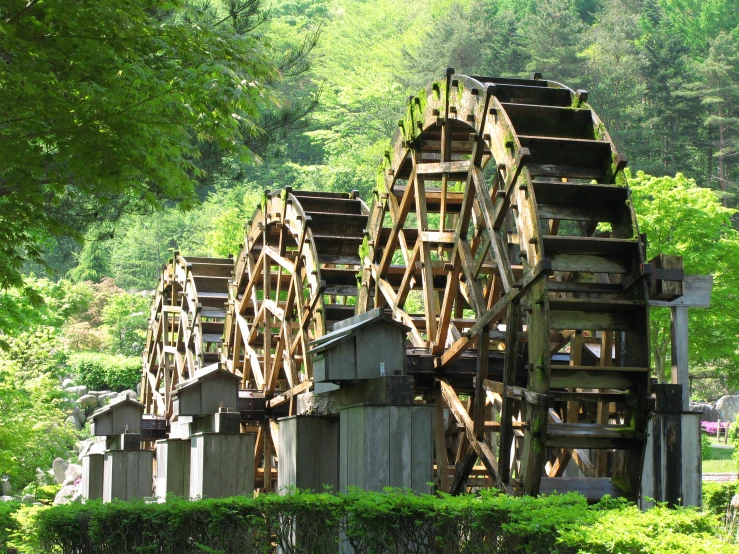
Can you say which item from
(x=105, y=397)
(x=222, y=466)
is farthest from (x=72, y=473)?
(x=222, y=466)

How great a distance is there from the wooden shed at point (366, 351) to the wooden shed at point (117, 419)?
7398mm

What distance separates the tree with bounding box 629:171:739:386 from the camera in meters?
25.8

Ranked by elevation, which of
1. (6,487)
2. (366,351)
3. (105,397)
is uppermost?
(366,351)

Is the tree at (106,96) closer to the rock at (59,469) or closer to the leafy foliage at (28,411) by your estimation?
the leafy foliage at (28,411)

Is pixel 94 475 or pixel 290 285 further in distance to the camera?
pixel 94 475

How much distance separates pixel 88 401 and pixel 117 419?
25279 mm

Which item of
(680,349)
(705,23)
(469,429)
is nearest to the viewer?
(680,349)

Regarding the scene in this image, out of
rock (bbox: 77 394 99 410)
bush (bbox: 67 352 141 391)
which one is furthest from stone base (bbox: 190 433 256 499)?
bush (bbox: 67 352 141 391)

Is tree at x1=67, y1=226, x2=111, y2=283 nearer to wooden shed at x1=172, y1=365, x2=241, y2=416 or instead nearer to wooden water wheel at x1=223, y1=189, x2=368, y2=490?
wooden water wheel at x1=223, y1=189, x2=368, y2=490

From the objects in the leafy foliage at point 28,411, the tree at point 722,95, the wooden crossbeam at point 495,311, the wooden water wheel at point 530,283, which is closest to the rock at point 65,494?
the leafy foliage at point 28,411

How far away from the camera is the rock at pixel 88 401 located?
37.8 metres

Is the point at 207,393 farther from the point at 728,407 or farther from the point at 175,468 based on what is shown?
the point at 728,407

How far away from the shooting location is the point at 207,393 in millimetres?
9727

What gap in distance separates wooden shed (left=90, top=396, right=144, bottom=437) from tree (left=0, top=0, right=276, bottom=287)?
12.7 feet
